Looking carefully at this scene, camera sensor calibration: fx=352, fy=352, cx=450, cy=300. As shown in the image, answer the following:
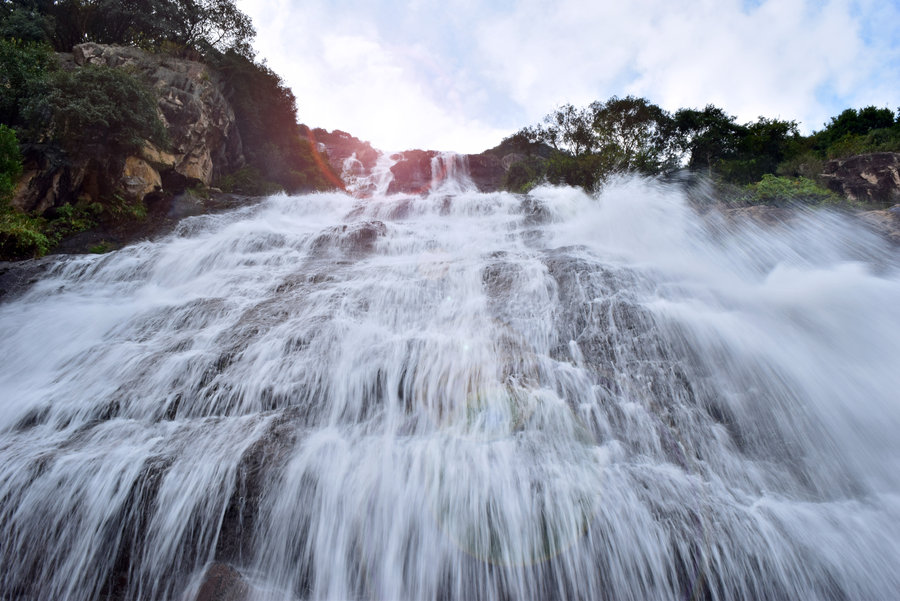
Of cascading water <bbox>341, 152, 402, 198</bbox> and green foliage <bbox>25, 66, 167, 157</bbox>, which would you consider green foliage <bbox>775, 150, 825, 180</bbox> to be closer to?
cascading water <bbox>341, 152, 402, 198</bbox>

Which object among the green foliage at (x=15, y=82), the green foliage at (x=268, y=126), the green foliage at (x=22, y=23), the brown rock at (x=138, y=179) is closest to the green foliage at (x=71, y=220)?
the brown rock at (x=138, y=179)

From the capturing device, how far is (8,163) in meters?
9.11

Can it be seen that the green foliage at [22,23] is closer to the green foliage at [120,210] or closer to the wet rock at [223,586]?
the green foliage at [120,210]

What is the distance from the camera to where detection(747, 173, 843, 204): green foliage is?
12.1m

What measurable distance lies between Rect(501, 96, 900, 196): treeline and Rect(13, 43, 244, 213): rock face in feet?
52.5

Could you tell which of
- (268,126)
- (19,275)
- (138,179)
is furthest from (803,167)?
(19,275)

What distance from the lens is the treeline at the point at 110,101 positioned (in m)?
10.3

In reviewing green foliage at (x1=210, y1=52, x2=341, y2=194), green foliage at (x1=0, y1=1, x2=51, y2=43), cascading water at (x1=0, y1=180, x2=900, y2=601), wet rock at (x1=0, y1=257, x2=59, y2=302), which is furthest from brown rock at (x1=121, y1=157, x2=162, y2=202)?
green foliage at (x1=0, y1=1, x2=51, y2=43)

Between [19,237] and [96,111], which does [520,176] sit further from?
[19,237]

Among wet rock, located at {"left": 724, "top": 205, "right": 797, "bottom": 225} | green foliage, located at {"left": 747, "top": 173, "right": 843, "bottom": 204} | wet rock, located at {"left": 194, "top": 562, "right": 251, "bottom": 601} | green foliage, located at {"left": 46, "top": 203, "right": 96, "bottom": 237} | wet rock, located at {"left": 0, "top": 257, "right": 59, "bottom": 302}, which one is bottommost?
wet rock, located at {"left": 194, "top": 562, "right": 251, "bottom": 601}

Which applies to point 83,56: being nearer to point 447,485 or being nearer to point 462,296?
point 462,296

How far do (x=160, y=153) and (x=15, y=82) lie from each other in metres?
3.85

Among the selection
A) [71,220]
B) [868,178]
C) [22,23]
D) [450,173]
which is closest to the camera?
[71,220]

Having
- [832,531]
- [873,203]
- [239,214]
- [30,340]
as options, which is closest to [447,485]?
[832,531]
